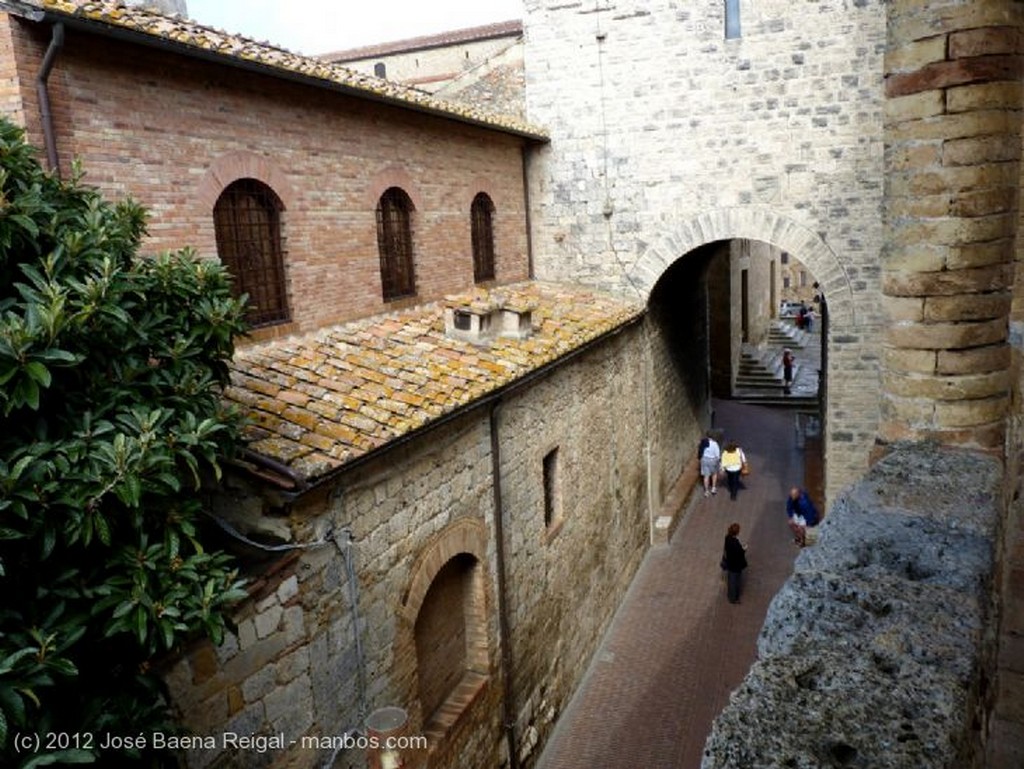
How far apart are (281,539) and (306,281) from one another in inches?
137

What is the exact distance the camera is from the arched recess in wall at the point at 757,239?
39.5 ft

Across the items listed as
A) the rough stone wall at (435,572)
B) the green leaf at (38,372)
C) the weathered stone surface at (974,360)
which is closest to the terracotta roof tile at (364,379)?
the rough stone wall at (435,572)

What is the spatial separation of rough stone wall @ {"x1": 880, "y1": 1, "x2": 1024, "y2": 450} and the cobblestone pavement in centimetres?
594

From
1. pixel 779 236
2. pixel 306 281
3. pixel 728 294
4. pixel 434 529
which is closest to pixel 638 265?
pixel 779 236

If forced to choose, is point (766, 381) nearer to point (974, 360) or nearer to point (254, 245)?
point (254, 245)

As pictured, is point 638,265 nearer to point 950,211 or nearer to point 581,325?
point 581,325

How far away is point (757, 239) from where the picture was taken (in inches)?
487

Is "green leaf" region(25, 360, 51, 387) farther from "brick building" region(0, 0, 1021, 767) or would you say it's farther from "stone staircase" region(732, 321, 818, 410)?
"stone staircase" region(732, 321, 818, 410)

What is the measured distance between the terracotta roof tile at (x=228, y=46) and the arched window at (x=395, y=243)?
3.81 feet

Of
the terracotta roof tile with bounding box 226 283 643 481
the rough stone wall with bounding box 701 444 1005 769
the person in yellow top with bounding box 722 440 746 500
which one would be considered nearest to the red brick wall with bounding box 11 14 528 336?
the terracotta roof tile with bounding box 226 283 643 481

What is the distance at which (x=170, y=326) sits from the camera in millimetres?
3934

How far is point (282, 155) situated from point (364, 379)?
2565mm

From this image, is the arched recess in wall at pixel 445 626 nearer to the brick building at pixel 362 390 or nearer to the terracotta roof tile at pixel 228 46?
the brick building at pixel 362 390

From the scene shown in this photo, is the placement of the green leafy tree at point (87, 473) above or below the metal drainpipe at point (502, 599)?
above
